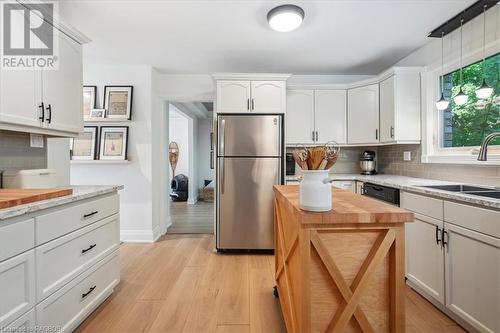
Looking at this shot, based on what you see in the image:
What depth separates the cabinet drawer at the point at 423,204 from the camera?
6.36ft

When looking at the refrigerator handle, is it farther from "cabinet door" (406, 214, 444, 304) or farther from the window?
the window

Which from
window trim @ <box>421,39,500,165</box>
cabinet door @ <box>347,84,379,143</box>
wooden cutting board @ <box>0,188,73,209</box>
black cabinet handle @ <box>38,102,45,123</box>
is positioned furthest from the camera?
cabinet door @ <box>347,84,379,143</box>

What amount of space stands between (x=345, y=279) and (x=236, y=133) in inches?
90.2

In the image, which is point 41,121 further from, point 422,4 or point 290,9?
point 422,4

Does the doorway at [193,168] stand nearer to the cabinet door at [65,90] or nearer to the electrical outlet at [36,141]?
the electrical outlet at [36,141]

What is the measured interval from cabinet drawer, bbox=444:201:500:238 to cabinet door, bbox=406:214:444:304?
0.13 metres

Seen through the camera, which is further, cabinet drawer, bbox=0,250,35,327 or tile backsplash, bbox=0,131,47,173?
tile backsplash, bbox=0,131,47,173

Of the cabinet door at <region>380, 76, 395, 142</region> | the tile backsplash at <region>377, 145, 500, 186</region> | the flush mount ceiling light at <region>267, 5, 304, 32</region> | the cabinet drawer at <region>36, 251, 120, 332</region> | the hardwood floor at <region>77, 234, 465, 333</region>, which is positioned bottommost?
the hardwood floor at <region>77, 234, 465, 333</region>

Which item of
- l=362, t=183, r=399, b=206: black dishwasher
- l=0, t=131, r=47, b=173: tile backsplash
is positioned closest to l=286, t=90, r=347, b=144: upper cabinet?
l=362, t=183, r=399, b=206: black dishwasher

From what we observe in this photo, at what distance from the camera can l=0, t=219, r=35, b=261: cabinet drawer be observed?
122cm

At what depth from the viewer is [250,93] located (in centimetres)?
330

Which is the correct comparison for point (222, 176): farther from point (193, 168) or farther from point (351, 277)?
point (193, 168)

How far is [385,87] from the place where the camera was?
3.29 metres

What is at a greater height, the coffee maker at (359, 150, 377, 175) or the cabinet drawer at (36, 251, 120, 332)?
the coffee maker at (359, 150, 377, 175)
